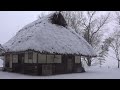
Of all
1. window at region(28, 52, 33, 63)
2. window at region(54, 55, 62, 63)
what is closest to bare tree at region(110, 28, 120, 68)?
window at region(54, 55, 62, 63)

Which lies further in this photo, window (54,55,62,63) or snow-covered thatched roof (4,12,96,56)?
window (54,55,62,63)

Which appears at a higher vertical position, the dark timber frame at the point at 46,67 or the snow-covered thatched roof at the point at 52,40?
the snow-covered thatched roof at the point at 52,40

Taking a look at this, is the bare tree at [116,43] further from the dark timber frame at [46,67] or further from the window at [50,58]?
the window at [50,58]

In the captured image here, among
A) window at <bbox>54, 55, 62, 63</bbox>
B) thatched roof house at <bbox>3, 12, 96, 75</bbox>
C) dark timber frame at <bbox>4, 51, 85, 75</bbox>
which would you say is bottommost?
dark timber frame at <bbox>4, 51, 85, 75</bbox>

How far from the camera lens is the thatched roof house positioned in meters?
16.4

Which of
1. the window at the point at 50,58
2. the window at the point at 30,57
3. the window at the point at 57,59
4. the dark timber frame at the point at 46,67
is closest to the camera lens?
the dark timber frame at the point at 46,67

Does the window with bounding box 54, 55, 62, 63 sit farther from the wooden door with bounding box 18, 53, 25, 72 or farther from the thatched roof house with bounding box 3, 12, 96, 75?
the wooden door with bounding box 18, 53, 25, 72

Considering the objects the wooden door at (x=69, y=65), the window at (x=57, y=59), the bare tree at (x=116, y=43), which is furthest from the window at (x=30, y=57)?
the bare tree at (x=116, y=43)

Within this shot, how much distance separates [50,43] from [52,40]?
674 millimetres

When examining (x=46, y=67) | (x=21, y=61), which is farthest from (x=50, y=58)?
(x=21, y=61)

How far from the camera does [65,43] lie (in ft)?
61.7

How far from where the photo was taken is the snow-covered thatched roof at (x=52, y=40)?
54.6 feet

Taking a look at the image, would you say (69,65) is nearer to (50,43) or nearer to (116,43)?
(50,43)

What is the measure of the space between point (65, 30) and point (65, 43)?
2479mm
